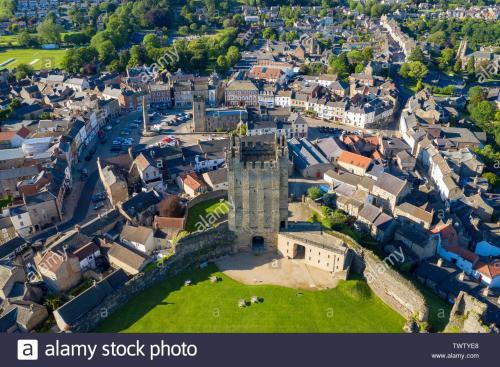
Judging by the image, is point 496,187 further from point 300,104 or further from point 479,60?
point 479,60

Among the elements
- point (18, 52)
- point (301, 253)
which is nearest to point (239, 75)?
point (301, 253)

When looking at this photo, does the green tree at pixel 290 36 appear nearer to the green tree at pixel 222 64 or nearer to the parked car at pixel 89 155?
the green tree at pixel 222 64

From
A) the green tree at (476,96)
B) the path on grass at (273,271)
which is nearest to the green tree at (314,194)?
the path on grass at (273,271)

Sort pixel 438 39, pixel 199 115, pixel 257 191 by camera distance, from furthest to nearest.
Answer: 1. pixel 438 39
2. pixel 199 115
3. pixel 257 191

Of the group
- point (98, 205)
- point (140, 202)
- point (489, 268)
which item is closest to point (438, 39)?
point (489, 268)

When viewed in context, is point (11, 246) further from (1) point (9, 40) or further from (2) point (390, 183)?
(1) point (9, 40)

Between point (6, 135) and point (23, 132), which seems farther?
point (23, 132)

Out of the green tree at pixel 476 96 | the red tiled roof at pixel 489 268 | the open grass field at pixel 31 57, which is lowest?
the red tiled roof at pixel 489 268
